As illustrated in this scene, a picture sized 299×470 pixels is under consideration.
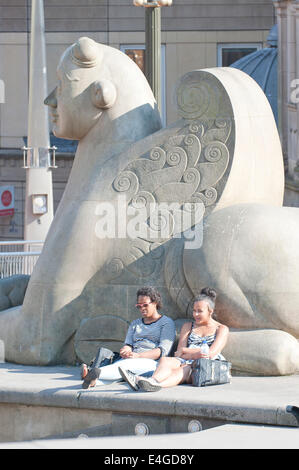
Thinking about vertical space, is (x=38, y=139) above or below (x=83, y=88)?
above

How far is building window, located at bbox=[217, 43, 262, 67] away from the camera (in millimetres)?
33594

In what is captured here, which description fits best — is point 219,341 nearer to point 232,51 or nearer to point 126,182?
point 126,182

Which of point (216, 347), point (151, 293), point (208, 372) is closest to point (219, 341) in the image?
point (216, 347)

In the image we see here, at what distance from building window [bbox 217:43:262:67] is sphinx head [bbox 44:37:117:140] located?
78.8ft

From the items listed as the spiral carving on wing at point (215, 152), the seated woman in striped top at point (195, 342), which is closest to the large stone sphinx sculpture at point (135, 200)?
the spiral carving on wing at point (215, 152)

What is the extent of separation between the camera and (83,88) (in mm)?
9836

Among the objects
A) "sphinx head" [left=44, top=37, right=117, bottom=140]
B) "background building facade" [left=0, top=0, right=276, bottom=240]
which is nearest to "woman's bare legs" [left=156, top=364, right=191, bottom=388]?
"sphinx head" [left=44, top=37, right=117, bottom=140]

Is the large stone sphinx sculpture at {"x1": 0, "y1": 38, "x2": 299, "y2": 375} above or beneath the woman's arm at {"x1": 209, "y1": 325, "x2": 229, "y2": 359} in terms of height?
above

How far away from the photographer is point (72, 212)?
31.9 feet

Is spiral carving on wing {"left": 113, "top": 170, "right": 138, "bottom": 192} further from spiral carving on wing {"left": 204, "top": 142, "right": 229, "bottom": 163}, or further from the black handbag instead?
the black handbag

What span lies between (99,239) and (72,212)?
36 centimetres

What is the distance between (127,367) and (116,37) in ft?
85.9

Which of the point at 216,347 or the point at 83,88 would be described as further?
the point at 83,88
